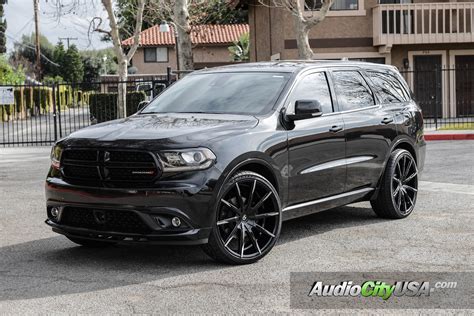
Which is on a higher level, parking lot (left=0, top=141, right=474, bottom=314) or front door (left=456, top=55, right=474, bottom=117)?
front door (left=456, top=55, right=474, bottom=117)

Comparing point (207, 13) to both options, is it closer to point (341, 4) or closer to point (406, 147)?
point (341, 4)

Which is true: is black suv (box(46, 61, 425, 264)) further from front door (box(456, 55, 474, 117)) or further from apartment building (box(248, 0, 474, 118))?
front door (box(456, 55, 474, 117))

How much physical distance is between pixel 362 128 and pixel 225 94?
1581 mm

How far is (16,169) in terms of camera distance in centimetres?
1655

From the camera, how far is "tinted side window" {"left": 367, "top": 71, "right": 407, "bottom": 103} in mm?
9148

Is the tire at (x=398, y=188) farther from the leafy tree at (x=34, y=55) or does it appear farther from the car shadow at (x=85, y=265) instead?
the leafy tree at (x=34, y=55)

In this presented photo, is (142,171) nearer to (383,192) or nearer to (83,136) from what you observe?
(83,136)

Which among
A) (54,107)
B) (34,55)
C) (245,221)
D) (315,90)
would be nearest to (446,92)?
(54,107)

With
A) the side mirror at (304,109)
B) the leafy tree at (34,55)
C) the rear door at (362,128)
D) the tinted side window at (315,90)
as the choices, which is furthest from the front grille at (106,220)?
→ the leafy tree at (34,55)

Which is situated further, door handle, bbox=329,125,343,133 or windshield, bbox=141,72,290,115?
door handle, bbox=329,125,343,133

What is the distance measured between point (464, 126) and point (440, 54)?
608 cm

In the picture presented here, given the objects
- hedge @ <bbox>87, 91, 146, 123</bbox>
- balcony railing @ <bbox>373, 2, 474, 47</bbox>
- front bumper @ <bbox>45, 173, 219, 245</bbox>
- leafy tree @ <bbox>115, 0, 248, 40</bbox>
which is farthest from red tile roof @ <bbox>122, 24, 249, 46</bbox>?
front bumper @ <bbox>45, 173, 219, 245</bbox>

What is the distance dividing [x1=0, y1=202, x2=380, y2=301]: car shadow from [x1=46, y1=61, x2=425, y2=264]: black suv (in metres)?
0.22

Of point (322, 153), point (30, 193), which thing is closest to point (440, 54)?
point (30, 193)
